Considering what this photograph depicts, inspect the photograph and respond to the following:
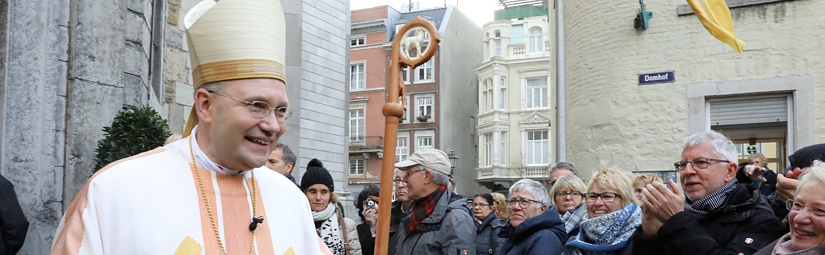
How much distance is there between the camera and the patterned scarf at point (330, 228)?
6281mm

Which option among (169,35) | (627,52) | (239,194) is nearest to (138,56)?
(169,35)

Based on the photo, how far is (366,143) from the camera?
48562 mm

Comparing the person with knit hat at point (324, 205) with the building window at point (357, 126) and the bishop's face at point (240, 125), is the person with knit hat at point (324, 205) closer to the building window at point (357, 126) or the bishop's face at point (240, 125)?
the bishop's face at point (240, 125)

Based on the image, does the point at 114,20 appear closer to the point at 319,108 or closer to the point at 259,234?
the point at 259,234

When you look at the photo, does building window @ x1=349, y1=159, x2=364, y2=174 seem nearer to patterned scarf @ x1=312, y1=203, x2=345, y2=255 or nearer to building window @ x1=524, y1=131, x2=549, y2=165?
building window @ x1=524, y1=131, x2=549, y2=165

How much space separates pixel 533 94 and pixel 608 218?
43.1 metres

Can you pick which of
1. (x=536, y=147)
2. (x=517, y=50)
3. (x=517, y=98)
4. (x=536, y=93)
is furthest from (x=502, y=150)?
(x=517, y=50)

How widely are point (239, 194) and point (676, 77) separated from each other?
1088 cm

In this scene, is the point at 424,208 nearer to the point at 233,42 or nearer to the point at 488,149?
the point at 233,42

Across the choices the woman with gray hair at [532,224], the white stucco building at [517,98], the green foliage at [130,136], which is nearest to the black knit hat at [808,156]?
the woman with gray hair at [532,224]

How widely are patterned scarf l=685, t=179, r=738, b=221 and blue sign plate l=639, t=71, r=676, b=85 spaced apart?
28.3ft

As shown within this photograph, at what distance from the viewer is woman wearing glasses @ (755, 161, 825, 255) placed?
3492mm

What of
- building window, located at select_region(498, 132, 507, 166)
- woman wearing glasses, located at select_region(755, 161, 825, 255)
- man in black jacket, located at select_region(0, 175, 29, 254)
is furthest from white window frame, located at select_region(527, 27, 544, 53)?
woman wearing glasses, located at select_region(755, 161, 825, 255)

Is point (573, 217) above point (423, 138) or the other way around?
the other way around
